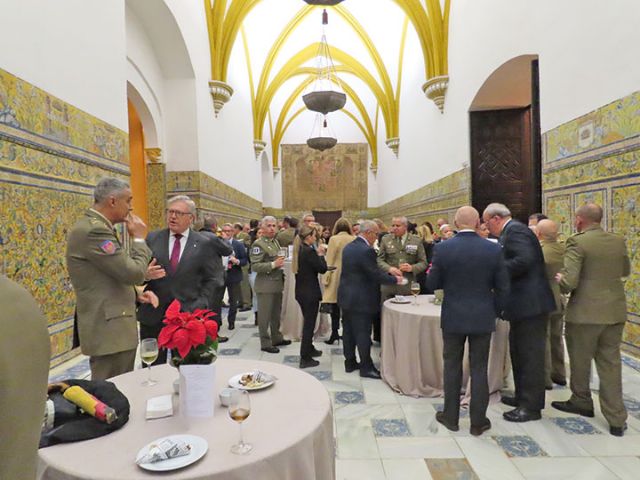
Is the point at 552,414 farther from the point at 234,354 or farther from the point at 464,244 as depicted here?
the point at 234,354

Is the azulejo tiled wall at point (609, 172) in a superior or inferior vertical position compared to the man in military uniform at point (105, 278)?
superior

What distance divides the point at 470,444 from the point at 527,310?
1084 mm

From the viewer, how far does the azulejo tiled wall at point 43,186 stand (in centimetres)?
352

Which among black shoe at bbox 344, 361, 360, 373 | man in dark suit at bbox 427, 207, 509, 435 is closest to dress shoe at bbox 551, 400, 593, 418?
man in dark suit at bbox 427, 207, 509, 435

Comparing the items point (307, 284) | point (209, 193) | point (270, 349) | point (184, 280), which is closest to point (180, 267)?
point (184, 280)

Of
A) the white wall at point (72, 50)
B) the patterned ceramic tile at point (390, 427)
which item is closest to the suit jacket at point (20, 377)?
the patterned ceramic tile at point (390, 427)

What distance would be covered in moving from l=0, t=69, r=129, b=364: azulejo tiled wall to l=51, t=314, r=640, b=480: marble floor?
3.02 metres

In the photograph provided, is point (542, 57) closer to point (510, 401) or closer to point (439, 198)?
point (439, 198)

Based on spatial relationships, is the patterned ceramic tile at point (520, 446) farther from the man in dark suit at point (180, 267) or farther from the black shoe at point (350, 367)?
the man in dark suit at point (180, 267)

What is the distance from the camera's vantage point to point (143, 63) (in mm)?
7930

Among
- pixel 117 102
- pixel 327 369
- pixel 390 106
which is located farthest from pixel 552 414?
pixel 390 106

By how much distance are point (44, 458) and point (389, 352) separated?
3170 millimetres

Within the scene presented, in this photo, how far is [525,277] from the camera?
126 inches

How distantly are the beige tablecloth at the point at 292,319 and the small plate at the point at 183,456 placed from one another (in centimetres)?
443
